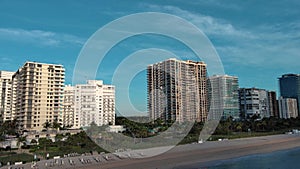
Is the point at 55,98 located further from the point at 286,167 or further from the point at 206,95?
the point at 286,167

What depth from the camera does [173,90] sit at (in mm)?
11984

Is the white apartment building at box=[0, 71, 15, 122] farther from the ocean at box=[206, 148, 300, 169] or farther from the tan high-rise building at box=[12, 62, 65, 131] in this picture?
the ocean at box=[206, 148, 300, 169]

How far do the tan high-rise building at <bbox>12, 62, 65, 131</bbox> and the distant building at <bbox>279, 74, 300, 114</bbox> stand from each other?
1698 inches

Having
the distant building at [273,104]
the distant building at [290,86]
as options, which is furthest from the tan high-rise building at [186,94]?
the distant building at [290,86]

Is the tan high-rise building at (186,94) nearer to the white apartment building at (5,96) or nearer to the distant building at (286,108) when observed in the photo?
the white apartment building at (5,96)

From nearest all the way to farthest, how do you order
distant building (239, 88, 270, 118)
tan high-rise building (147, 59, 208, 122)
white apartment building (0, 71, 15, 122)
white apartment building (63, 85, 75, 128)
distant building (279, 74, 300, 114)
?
1. tan high-rise building (147, 59, 208, 122)
2. white apartment building (63, 85, 75, 128)
3. white apartment building (0, 71, 15, 122)
4. distant building (239, 88, 270, 118)
5. distant building (279, 74, 300, 114)

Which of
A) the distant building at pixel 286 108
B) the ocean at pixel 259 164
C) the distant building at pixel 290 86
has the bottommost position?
the ocean at pixel 259 164

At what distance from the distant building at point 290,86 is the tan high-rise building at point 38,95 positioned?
141 feet

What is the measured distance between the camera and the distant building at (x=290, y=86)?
173 ft

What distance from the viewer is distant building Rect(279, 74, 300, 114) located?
52.6m

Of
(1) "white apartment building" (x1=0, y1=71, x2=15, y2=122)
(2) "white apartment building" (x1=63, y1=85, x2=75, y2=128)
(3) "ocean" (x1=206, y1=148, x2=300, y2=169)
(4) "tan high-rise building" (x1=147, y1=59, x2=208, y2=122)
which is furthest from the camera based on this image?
(1) "white apartment building" (x1=0, y1=71, x2=15, y2=122)

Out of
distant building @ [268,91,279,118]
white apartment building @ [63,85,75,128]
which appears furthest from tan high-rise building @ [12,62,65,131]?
distant building @ [268,91,279,118]

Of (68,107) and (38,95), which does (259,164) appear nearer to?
(38,95)

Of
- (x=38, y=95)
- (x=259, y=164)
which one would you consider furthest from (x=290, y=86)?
(x=259, y=164)
